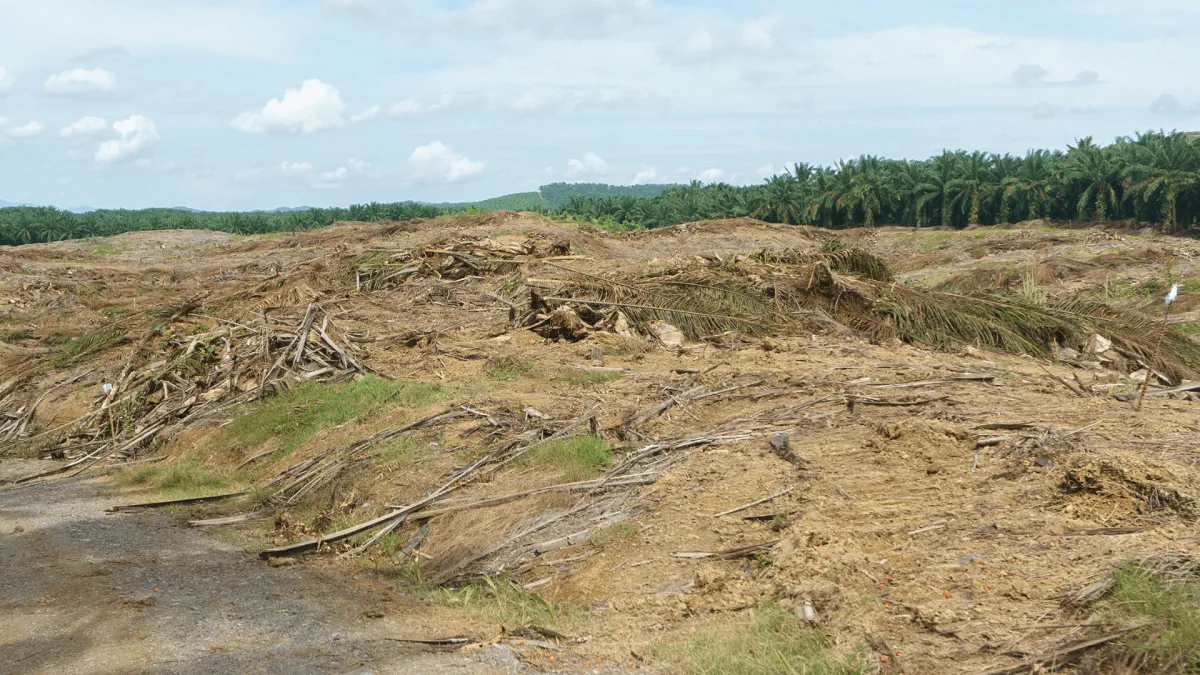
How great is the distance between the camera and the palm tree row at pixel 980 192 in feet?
99.7

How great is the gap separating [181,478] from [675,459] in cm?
516

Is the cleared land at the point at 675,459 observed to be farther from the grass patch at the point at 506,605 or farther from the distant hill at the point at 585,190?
the distant hill at the point at 585,190

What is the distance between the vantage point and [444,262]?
17.7 meters

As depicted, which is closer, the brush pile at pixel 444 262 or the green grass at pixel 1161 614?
the green grass at pixel 1161 614

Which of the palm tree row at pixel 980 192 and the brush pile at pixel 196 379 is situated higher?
the palm tree row at pixel 980 192

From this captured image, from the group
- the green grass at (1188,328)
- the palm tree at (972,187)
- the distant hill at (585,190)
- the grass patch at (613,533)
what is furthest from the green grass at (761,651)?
the distant hill at (585,190)

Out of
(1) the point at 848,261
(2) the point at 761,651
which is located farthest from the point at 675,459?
(1) the point at 848,261

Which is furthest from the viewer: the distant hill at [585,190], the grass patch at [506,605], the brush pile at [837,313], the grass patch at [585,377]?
the distant hill at [585,190]

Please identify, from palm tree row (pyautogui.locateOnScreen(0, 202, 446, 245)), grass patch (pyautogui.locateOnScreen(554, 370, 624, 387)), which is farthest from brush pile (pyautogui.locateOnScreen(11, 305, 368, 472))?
palm tree row (pyautogui.locateOnScreen(0, 202, 446, 245))

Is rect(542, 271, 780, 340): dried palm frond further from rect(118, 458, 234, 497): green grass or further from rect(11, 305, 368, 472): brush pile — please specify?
rect(118, 458, 234, 497): green grass

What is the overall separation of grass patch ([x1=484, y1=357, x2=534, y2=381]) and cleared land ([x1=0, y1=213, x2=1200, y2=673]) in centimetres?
4

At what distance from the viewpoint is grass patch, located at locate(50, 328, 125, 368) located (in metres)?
14.2

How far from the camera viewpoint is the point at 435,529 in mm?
7301

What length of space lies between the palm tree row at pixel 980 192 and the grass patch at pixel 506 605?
29.2 metres
